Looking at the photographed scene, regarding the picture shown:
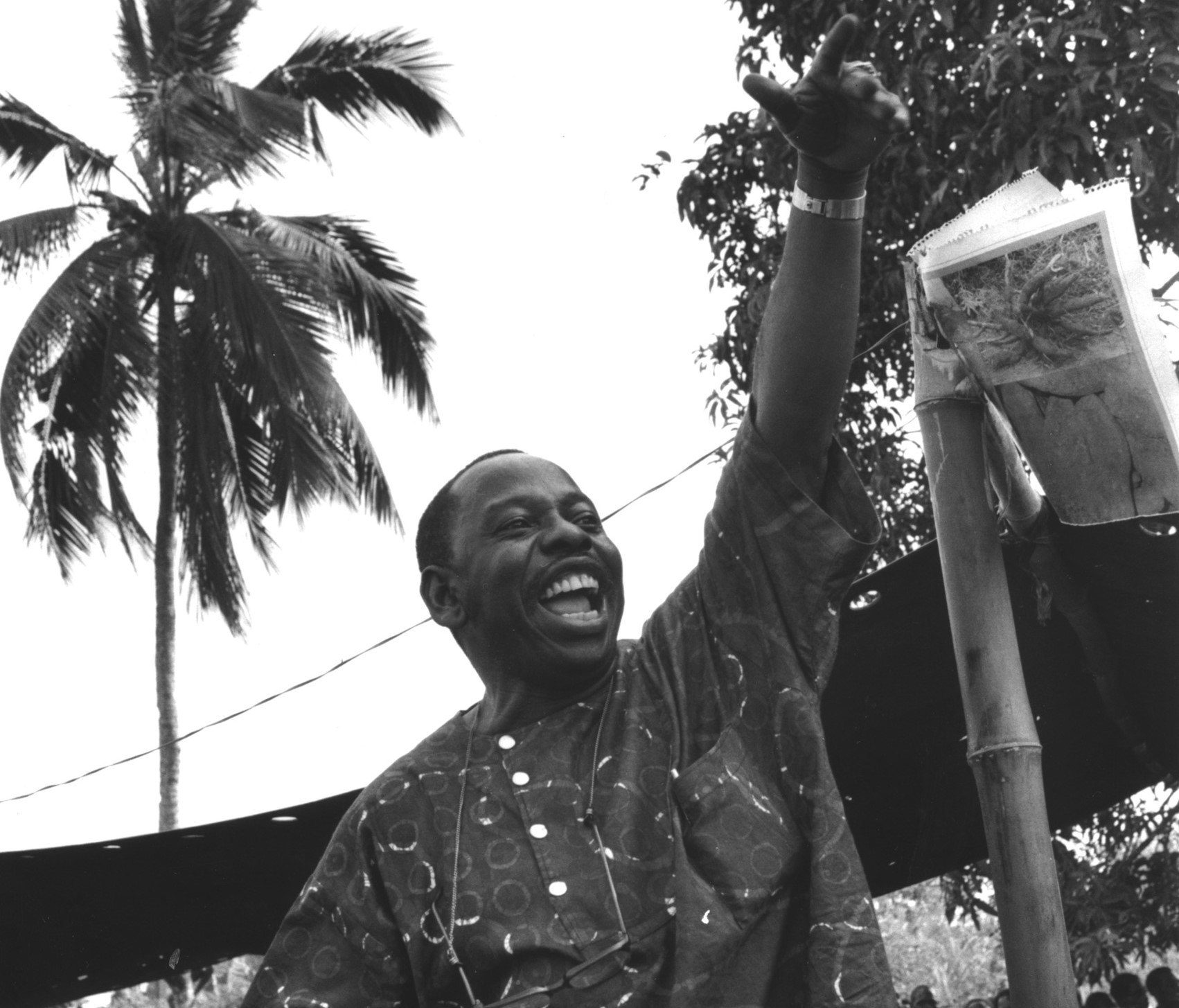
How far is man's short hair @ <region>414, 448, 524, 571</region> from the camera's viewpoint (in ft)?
7.59

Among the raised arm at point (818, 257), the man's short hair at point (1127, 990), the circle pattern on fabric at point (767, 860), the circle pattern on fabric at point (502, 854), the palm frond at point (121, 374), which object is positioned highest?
the palm frond at point (121, 374)

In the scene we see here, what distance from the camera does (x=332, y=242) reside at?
12.0 meters

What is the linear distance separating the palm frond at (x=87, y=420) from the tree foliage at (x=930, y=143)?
22.3 feet

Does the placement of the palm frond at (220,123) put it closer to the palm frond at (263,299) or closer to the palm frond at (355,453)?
the palm frond at (263,299)

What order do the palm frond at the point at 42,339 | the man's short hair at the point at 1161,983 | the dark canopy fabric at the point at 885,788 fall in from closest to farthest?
the dark canopy fabric at the point at 885,788 < the man's short hair at the point at 1161,983 < the palm frond at the point at 42,339

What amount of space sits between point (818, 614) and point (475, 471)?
60 cm

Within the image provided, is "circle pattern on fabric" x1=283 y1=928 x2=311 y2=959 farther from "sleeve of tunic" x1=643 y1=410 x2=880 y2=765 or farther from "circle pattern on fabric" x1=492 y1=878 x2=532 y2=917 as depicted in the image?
"sleeve of tunic" x1=643 y1=410 x2=880 y2=765

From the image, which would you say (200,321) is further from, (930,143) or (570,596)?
(570,596)

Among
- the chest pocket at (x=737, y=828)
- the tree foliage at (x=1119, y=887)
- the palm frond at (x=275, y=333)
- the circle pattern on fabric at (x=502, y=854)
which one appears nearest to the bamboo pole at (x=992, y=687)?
the chest pocket at (x=737, y=828)

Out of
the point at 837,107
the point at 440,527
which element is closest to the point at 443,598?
the point at 440,527

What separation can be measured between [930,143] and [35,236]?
8.23 metres

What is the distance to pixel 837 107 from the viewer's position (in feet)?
5.86

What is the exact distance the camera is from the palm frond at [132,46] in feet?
39.1

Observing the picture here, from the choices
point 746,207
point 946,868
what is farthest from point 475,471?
point 746,207
